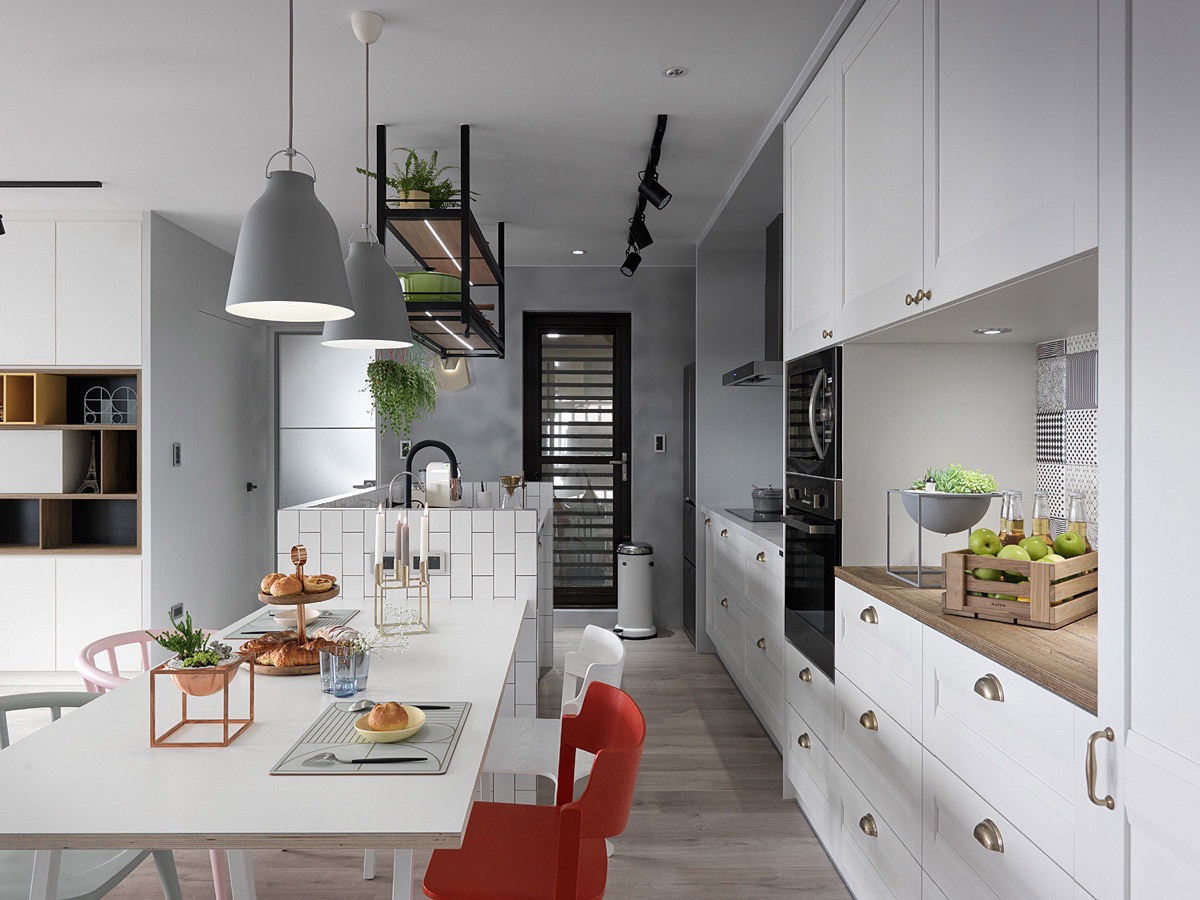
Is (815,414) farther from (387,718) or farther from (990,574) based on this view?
(387,718)

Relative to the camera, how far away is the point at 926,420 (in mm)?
2482

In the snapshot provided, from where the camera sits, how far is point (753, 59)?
282 cm

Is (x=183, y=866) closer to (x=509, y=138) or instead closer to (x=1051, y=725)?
(x=1051, y=725)

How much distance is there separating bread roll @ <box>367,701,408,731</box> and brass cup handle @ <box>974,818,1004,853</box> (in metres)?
1.04

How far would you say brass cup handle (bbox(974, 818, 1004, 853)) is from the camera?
1.50 m

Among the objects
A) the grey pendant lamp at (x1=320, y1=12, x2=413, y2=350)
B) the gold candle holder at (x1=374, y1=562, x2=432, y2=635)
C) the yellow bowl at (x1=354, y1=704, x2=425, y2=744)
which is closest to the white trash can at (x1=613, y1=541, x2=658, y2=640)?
the gold candle holder at (x1=374, y1=562, x2=432, y2=635)

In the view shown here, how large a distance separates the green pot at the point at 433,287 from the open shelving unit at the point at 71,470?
7.28 ft

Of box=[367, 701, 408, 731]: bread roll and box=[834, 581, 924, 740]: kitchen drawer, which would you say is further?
box=[834, 581, 924, 740]: kitchen drawer

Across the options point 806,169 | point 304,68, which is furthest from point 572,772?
point 304,68

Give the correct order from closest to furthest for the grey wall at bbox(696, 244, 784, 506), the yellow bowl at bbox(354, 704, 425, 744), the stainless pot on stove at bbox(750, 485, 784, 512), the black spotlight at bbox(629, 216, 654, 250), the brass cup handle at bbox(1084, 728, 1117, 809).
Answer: the brass cup handle at bbox(1084, 728, 1117, 809), the yellow bowl at bbox(354, 704, 425, 744), the black spotlight at bbox(629, 216, 654, 250), the stainless pot on stove at bbox(750, 485, 784, 512), the grey wall at bbox(696, 244, 784, 506)

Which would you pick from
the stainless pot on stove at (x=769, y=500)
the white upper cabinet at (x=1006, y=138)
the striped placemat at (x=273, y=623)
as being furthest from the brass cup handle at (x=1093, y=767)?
the stainless pot on stove at (x=769, y=500)

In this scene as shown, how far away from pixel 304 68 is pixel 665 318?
3643 mm

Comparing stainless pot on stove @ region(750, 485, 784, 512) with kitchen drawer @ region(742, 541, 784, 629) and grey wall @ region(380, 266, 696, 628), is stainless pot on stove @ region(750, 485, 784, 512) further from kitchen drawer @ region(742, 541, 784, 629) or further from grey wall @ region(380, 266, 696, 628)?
grey wall @ region(380, 266, 696, 628)

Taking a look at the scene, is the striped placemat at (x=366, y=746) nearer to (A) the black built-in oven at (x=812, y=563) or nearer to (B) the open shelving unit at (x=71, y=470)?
(A) the black built-in oven at (x=812, y=563)
